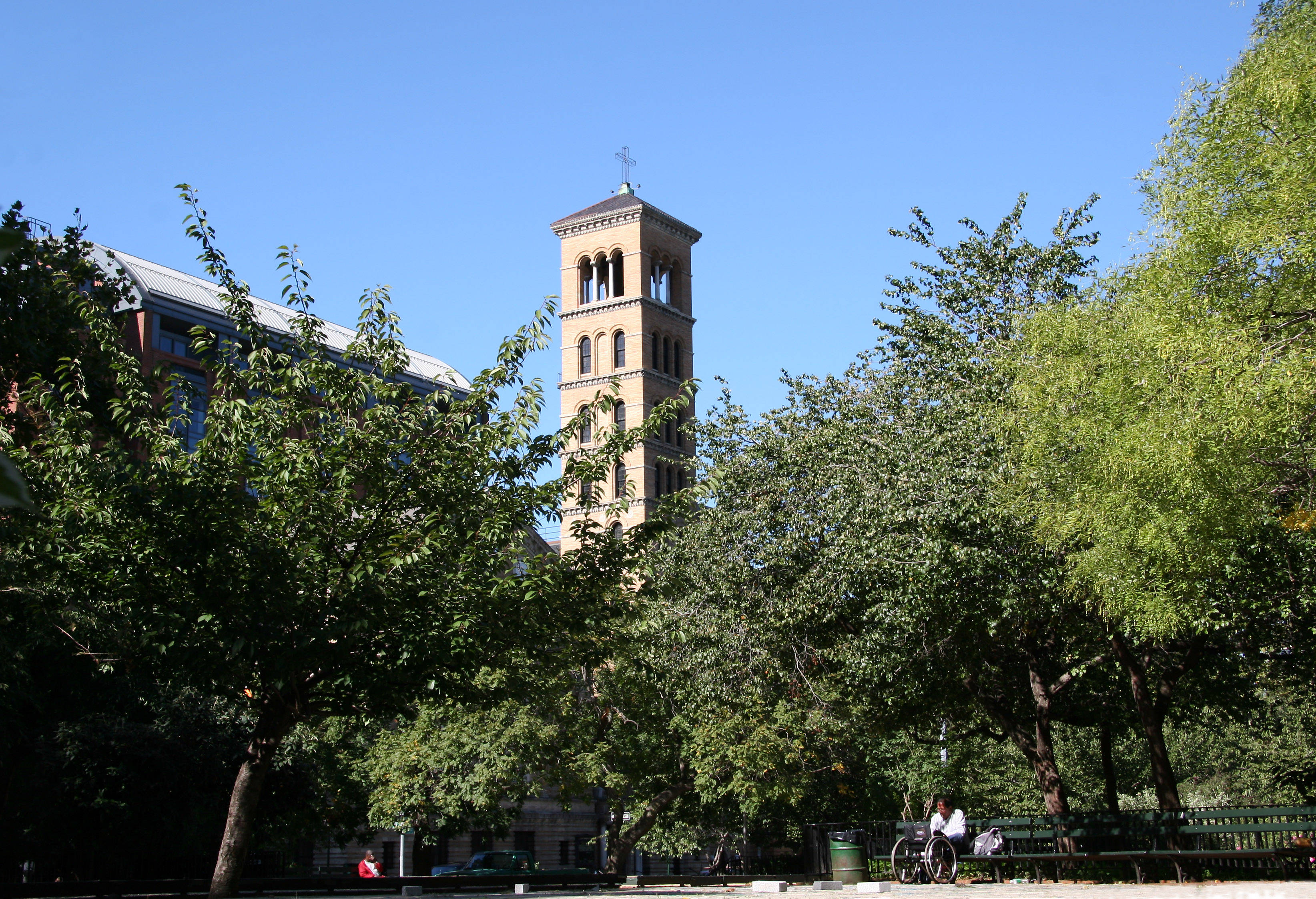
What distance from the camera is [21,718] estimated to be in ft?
75.8

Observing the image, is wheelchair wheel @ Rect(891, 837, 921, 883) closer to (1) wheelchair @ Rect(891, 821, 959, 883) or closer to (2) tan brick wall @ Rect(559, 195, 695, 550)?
(1) wheelchair @ Rect(891, 821, 959, 883)

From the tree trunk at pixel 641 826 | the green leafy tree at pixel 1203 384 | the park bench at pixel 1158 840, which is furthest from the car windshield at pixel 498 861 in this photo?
the green leafy tree at pixel 1203 384

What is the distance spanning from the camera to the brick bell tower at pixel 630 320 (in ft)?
246

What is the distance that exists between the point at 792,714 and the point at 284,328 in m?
47.2

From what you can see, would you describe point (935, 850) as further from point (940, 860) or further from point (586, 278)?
point (586, 278)

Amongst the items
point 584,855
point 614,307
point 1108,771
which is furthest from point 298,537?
point 614,307

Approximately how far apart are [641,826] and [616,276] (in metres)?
49.7

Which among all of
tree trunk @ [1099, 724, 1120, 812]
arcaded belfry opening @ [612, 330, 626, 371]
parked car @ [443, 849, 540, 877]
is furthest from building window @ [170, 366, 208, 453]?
arcaded belfry opening @ [612, 330, 626, 371]

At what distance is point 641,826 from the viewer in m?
36.0

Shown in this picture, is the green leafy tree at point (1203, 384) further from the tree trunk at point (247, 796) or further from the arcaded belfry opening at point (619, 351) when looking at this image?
the arcaded belfry opening at point (619, 351)

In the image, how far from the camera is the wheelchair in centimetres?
1777

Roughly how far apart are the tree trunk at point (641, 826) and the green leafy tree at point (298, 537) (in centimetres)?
1893

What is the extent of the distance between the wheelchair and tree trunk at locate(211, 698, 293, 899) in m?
9.19

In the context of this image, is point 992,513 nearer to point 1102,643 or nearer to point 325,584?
point 1102,643
